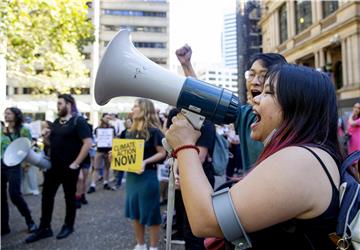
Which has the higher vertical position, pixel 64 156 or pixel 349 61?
pixel 349 61

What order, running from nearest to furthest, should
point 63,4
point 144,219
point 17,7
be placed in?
point 144,219
point 17,7
point 63,4

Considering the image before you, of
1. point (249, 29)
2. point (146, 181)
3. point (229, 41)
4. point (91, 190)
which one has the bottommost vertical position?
point (91, 190)

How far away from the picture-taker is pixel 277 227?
109cm

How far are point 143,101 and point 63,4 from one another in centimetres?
559

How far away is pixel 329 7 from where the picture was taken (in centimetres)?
2484

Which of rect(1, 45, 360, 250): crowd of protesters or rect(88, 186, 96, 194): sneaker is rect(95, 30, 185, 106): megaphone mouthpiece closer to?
rect(1, 45, 360, 250): crowd of protesters

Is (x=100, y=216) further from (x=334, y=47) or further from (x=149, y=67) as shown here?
(x=334, y=47)

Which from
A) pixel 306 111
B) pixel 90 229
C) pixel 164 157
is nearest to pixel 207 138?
pixel 164 157

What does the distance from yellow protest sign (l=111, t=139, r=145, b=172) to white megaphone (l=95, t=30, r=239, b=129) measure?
204cm

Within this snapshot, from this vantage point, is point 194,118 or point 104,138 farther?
point 104,138

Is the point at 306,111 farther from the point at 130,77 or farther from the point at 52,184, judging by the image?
the point at 52,184

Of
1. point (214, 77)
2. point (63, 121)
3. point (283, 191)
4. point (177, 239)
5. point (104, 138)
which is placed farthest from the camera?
point (104, 138)

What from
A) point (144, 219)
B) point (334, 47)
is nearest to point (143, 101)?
point (144, 219)

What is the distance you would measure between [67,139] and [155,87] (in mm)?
3208
